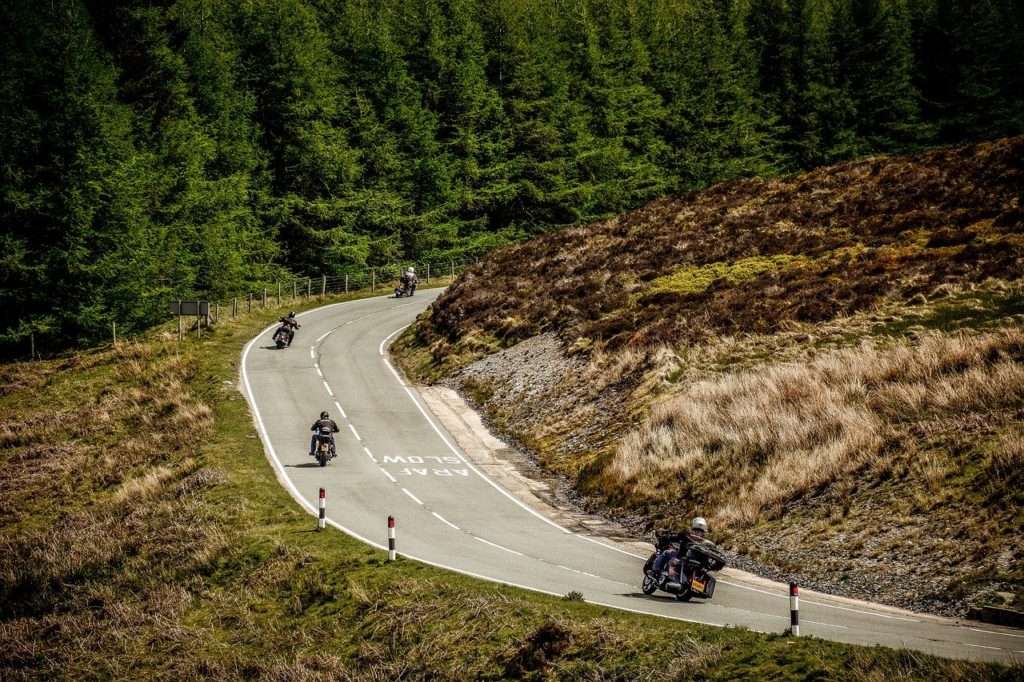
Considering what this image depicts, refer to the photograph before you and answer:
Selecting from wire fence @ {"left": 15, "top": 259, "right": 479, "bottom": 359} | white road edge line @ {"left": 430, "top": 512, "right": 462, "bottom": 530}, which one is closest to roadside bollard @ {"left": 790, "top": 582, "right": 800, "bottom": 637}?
white road edge line @ {"left": 430, "top": 512, "right": 462, "bottom": 530}

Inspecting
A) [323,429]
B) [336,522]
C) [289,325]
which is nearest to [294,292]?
[289,325]

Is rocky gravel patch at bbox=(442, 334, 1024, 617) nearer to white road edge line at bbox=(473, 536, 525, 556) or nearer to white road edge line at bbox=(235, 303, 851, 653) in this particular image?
white road edge line at bbox=(473, 536, 525, 556)

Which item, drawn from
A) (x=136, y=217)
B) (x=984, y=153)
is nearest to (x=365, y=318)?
(x=136, y=217)

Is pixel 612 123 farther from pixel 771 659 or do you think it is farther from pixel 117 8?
pixel 771 659

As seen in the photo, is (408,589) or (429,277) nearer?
(408,589)

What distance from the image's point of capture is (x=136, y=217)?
49.7 metres

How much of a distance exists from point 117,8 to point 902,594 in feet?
182

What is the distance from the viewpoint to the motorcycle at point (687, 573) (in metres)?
17.1

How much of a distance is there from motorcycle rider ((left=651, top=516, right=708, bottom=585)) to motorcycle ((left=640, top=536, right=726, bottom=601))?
2 cm

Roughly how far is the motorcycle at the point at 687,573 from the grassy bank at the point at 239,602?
1.72 meters

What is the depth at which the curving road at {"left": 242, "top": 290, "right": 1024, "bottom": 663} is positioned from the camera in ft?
50.5

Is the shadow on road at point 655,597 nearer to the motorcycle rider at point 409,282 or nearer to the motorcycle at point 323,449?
the motorcycle at point 323,449

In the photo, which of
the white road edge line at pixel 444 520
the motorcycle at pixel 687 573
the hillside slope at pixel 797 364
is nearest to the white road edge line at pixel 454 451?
the hillside slope at pixel 797 364

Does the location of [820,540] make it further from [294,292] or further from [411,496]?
[294,292]
